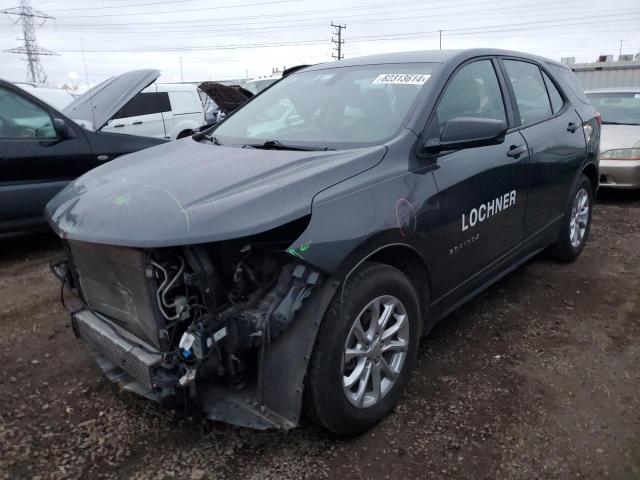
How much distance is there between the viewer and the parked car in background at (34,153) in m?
4.68

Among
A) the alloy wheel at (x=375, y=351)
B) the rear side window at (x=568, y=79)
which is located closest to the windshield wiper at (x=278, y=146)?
the alloy wheel at (x=375, y=351)

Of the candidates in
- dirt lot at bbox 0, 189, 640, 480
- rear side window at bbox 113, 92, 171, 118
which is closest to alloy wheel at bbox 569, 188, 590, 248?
dirt lot at bbox 0, 189, 640, 480

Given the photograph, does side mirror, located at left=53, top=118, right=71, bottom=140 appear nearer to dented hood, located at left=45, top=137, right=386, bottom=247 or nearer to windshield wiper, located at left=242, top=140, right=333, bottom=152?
dented hood, located at left=45, top=137, right=386, bottom=247

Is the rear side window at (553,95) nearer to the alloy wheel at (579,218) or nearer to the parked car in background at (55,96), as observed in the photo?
the alloy wheel at (579,218)

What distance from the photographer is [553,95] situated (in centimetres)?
421

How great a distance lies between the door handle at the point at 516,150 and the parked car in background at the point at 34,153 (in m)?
3.88

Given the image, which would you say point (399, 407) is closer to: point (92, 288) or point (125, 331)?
point (125, 331)

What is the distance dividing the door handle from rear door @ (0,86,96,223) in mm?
3934

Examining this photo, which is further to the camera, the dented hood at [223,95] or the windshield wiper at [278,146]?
the dented hood at [223,95]

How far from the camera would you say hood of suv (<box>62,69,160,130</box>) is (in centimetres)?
581

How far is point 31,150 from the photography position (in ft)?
15.8

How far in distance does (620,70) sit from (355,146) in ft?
64.4

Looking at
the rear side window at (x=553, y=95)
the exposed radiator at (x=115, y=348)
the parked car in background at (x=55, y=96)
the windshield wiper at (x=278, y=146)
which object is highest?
the parked car in background at (x=55, y=96)

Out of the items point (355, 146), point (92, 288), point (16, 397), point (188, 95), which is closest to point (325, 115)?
point (355, 146)
